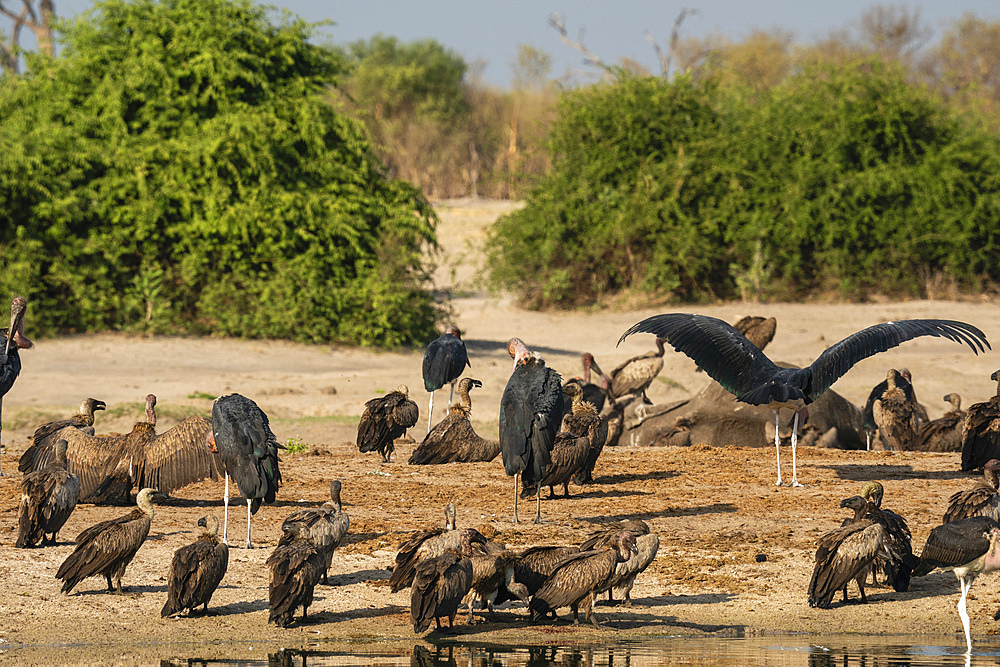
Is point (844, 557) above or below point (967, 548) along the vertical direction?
below

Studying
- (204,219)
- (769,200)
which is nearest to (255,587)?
(204,219)

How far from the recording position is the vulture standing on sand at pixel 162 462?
1012 centimetres

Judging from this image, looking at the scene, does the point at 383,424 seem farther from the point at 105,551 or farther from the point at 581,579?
the point at 581,579

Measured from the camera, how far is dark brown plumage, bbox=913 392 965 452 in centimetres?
1437

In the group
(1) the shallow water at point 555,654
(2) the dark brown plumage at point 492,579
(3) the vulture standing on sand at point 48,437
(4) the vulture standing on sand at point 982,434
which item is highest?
(4) the vulture standing on sand at point 982,434

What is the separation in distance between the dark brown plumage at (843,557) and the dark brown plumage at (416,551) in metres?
2.38

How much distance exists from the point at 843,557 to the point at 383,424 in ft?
20.4

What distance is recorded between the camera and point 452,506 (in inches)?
337

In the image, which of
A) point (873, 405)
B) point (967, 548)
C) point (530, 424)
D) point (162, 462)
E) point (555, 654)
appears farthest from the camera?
point (873, 405)

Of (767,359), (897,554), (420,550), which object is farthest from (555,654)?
(767,359)


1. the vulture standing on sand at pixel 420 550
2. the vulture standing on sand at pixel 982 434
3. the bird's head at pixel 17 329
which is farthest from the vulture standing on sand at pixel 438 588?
the bird's head at pixel 17 329

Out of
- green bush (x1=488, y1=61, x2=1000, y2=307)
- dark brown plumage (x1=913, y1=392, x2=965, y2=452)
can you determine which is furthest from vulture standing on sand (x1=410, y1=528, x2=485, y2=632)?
green bush (x1=488, y1=61, x2=1000, y2=307)

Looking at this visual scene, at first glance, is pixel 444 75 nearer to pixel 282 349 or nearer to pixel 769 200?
pixel 769 200

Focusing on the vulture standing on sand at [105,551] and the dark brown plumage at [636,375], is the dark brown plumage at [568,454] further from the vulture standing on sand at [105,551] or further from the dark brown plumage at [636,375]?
the dark brown plumage at [636,375]
